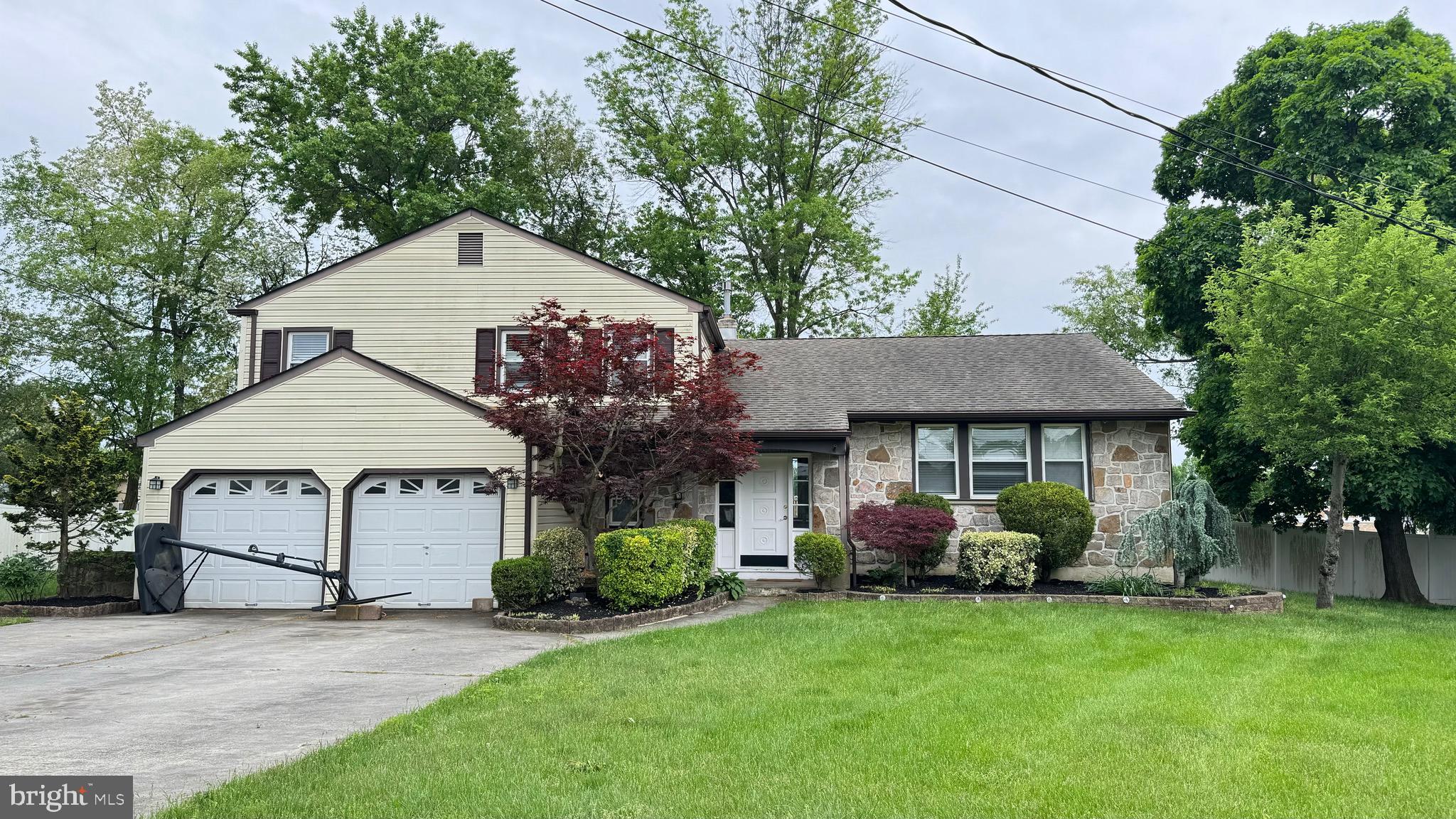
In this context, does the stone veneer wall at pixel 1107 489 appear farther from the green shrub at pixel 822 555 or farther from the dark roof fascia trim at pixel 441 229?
the dark roof fascia trim at pixel 441 229

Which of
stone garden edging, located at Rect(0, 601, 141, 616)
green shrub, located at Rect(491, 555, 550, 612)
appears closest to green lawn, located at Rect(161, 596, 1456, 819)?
green shrub, located at Rect(491, 555, 550, 612)

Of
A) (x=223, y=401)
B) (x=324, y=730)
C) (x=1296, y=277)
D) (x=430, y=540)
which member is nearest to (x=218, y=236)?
(x=223, y=401)

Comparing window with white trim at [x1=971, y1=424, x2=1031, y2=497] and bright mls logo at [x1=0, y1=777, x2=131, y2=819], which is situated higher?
window with white trim at [x1=971, y1=424, x2=1031, y2=497]

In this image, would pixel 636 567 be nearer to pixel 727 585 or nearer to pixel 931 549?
pixel 727 585

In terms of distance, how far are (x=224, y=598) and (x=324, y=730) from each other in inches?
379

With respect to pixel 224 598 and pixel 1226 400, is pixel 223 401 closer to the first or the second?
pixel 224 598

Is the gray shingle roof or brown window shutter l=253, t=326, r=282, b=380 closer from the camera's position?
the gray shingle roof

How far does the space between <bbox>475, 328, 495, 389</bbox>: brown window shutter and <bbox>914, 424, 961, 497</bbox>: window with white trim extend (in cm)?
774

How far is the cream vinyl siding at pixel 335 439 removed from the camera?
1459 centimetres

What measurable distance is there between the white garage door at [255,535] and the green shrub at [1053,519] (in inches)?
432

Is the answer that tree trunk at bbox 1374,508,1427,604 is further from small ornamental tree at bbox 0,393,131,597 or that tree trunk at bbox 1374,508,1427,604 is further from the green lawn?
small ornamental tree at bbox 0,393,131,597

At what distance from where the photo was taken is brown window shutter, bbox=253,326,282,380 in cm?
1728

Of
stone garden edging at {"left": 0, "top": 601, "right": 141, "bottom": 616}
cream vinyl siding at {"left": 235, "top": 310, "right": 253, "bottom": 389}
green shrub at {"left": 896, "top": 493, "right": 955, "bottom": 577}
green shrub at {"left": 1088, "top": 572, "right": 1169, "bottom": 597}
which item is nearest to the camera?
stone garden edging at {"left": 0, "top": 601, "right": 141, "bottom": 616}

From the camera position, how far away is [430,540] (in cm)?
1474
